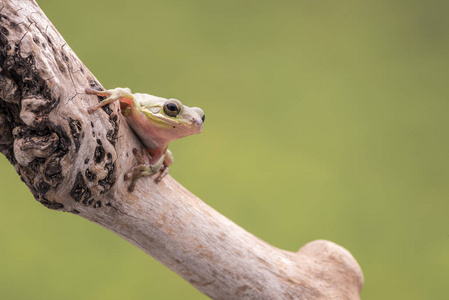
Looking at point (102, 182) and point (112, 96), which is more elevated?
point (112, 96)

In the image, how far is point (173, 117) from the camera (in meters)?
1.91

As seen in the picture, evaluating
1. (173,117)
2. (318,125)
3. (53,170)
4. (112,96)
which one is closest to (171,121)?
(173,117)

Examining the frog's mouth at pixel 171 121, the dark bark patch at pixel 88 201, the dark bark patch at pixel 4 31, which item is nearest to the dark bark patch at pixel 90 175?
the dark bark patch at pixel 88 201

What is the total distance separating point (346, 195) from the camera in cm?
397

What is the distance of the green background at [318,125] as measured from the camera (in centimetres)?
387

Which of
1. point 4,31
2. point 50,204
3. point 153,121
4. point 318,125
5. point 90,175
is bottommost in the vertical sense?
point 50,204

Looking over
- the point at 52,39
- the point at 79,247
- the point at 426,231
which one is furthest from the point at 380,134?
the point at 52,39

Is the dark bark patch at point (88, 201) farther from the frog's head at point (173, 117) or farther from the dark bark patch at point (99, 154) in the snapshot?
the frog's head at point (173, 117)

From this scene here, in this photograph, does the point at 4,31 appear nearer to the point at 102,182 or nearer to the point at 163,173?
the point at 102,182

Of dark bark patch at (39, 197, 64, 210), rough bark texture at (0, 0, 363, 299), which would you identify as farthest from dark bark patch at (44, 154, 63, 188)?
dark bark patch at (39, 197, 64, 210)

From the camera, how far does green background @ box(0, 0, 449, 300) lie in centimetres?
387

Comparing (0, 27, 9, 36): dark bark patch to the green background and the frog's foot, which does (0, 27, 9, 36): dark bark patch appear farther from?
the green background

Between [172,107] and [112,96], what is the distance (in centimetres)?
25

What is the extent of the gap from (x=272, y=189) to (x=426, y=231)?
1.35 m
